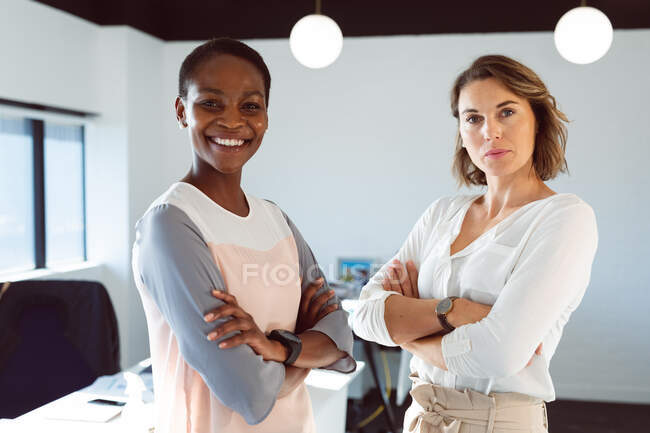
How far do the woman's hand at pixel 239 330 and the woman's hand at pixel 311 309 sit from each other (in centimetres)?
20

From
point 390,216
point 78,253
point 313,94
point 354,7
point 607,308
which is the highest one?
point 354,7

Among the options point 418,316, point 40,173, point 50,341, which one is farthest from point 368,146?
point 418,316

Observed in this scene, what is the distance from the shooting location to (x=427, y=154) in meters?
5.02

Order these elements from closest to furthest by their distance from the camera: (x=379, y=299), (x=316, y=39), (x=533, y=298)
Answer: (x=533, y=298)
(x=379, y=299)
(x=316, y=39)

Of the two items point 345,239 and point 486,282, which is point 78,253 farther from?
point 486,282

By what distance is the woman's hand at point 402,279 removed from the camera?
1718mm

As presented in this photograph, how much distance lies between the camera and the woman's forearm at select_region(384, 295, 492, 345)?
56.6 inches

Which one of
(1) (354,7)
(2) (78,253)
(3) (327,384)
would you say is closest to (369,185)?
(1) (354,7)

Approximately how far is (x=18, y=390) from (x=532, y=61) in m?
4.12

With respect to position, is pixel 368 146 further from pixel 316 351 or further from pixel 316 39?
pixel 316 351

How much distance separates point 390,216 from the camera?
201 inches

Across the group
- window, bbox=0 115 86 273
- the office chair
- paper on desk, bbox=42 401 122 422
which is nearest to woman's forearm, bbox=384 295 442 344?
paper on desk, bbox=42 401 122 422

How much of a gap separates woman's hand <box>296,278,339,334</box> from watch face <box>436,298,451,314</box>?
0.85 ft

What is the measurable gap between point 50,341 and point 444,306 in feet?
5.91
